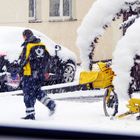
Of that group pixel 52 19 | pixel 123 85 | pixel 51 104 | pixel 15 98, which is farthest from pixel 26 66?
pixel 52 19

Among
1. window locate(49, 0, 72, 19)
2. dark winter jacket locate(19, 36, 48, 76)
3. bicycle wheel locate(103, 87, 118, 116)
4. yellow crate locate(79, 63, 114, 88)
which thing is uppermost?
window locate(49, 0, 72, 19)

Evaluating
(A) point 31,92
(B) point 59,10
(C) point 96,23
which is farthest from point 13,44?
(B) point 59,10

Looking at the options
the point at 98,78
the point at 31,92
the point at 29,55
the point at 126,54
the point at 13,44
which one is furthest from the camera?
the point at 13,44

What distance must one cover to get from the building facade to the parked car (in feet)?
15.9

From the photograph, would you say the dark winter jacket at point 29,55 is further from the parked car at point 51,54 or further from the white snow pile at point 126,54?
the parked car at point 51,54

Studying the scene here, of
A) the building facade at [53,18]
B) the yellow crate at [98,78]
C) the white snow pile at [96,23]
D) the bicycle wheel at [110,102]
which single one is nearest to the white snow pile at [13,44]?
the white snow pile at [96,23]

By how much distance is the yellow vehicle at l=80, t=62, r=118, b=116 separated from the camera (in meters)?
6.14

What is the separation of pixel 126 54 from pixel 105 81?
775mm

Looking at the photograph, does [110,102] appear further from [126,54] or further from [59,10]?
[59,10]

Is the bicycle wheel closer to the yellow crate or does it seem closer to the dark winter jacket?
the yellow crate

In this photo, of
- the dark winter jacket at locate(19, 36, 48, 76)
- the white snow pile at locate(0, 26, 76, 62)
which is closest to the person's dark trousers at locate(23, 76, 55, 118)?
the dark winter jacket at locate(19, 36, 48, 76)

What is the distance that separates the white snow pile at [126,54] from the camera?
552 centimetres

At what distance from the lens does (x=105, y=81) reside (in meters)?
6.24

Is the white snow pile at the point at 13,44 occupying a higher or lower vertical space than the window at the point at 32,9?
lower
